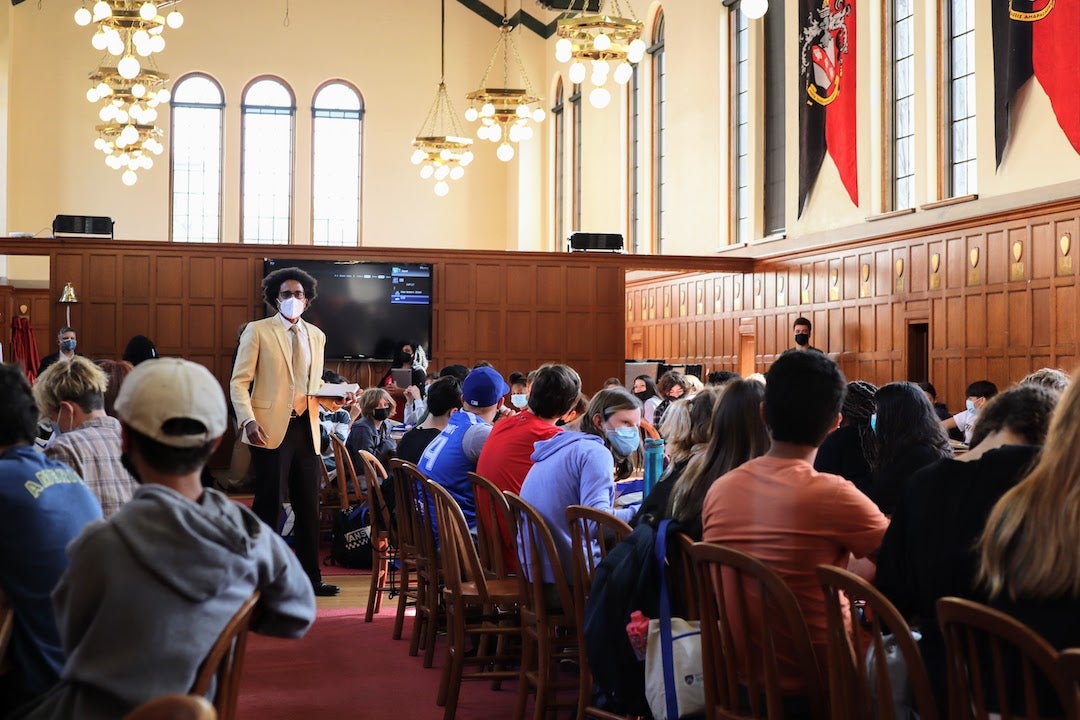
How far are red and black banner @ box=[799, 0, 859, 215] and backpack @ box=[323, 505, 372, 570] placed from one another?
8.04 m

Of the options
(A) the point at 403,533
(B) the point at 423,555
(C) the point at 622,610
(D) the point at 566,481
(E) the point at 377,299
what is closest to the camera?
(C) the point at 622,610

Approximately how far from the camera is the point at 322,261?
14.5 m

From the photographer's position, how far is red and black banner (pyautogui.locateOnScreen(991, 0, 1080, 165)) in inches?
399

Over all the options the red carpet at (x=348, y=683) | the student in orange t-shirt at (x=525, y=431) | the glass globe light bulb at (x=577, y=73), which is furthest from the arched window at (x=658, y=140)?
the student in orange t-shirt at (x=525, y=431)

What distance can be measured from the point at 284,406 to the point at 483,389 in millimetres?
1415

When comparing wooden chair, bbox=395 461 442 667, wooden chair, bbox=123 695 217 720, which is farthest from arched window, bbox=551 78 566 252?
wooden chair, bbox=123 695 217 720

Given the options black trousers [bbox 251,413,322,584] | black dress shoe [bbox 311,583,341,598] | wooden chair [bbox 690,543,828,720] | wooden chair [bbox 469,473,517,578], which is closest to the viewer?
wooden chair [bbox 690,543,828,720]

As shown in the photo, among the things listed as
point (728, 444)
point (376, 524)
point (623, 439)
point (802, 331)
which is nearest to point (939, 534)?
point (728, 444)

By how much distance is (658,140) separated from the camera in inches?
718

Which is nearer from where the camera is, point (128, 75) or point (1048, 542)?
point (1048, 542)

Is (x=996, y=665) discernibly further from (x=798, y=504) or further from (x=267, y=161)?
(x=267, y=161)

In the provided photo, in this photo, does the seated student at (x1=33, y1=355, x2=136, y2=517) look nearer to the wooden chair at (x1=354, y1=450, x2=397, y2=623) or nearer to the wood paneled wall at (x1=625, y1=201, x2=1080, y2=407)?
the wooden chair at (x1=354, y1=450, x2=397, y2=623)

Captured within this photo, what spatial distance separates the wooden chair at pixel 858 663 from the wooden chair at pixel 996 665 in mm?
92

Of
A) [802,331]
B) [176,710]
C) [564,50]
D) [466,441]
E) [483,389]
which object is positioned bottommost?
[176,710]
